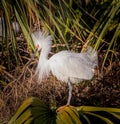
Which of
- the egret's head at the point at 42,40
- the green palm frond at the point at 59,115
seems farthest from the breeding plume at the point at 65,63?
the green palm frond at the point at 59,115

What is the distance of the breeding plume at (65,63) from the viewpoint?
8.74 ft

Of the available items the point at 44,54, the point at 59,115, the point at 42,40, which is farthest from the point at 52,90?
the point at 59,115

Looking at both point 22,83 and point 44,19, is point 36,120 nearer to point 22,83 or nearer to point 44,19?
point 44,19

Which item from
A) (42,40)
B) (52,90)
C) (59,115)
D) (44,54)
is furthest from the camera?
(52,90)

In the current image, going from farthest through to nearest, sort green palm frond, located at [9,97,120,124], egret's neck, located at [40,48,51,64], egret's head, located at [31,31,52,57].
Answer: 1. egret's neck, located at [40,48,51,64]
2. egret's head, located at [31,31,52,57]
3. green palm frond, located at [9,97,120,124]

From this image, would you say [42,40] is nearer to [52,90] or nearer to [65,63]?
[65,63]

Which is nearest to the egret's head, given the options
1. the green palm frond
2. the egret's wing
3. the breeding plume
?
the breeding plume

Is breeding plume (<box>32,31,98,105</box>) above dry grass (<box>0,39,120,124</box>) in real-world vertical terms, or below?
above

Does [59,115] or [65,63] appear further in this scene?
[65,63]

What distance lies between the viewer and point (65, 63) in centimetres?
277

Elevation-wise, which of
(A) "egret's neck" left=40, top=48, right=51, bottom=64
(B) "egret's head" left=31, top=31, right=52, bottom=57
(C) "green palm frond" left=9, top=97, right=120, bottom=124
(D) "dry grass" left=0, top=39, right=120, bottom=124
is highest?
(B) "egret's head" left=31, top=31, right=52, bottom=57

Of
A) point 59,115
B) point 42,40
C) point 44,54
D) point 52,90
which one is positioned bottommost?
point 52,90

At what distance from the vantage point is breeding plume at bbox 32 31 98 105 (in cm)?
266

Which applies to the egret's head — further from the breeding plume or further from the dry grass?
the dry grass
